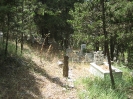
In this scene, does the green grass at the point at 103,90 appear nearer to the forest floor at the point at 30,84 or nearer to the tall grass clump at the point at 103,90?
the tall grass clump at the point at 103,90

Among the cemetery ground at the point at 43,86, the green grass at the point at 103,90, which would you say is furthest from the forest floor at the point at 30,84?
the green grass at the point at 103,90

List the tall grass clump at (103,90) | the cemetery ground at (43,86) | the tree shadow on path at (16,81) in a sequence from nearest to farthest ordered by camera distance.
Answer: the tree shadow on path at (16,81) → the cemetery ground at (43,86) → the tall grass clump at (103,90)

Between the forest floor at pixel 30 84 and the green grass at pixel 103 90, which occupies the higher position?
the forest floor at pixel 30 84

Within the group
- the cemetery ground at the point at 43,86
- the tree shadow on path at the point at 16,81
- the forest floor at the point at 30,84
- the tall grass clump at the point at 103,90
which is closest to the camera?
the tree shadow on path at the point at 16,81

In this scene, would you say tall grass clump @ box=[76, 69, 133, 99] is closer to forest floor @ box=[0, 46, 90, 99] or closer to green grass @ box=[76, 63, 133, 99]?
green grass @ box=[76, 63, 133, 99]

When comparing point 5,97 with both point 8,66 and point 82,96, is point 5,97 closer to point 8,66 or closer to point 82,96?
point 8,66

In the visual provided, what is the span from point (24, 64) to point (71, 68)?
4056 mm

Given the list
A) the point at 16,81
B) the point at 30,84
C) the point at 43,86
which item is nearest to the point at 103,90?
the point at 43,86

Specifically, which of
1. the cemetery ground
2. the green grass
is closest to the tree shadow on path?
the cemetery ground

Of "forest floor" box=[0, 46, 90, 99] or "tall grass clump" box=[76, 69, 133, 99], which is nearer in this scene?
"forest floor" box=[0, 46, 90, 99]

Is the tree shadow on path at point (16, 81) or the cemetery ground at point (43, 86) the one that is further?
the cemetery ground at point (43, 86)

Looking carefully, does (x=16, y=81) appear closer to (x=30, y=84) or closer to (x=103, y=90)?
(x=30, y=84)

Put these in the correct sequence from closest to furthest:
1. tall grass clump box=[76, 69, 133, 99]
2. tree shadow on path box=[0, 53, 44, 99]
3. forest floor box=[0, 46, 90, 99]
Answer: tree shadow on path box=[0, 53, 44, 99], forest floor box=[0, 46, 90, 99], tall grass clump box=[76, 69, 133, 99]

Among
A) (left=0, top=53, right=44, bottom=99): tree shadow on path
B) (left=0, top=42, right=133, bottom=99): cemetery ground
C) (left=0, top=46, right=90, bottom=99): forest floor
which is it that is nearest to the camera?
(left=0, top=53, right=44, bottom=99): tree shadow on path
